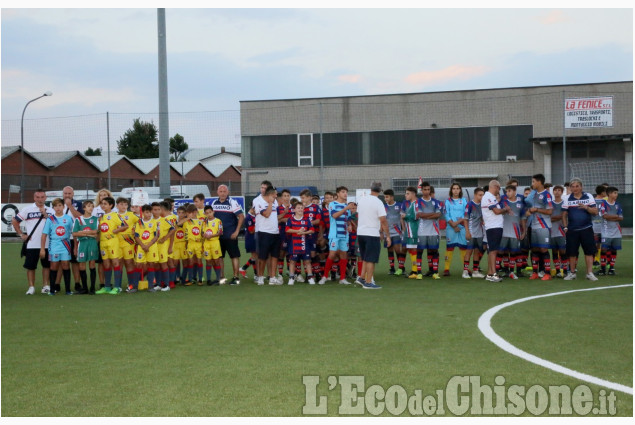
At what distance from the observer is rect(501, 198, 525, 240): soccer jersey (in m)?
15.6

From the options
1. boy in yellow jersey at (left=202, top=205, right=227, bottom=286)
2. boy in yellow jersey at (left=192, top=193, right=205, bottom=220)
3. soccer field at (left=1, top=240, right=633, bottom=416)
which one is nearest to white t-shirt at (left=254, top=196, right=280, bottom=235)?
boy in yellow jersey at (left=202, top=205, right=227, bottom=286)

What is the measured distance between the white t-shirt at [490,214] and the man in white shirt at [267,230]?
402cm

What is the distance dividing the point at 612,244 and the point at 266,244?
7.02 meters

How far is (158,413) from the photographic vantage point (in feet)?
Result: 18.9

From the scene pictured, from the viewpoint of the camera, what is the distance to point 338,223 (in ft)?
51.0

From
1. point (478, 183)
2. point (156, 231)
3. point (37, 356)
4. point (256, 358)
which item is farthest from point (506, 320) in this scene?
point (478, 183)

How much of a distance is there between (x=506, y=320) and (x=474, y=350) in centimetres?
225

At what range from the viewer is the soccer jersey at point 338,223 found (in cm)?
1552

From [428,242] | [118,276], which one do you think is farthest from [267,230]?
[428,242]

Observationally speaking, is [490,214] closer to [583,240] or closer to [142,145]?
[583,240]

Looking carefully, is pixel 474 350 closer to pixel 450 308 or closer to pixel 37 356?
pixel 450 308

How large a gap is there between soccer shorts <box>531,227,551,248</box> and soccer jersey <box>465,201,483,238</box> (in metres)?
1.13

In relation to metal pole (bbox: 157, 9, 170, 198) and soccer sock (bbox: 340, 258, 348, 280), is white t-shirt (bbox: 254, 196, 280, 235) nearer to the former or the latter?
A: soccer sock (bbox: 340, 258, 348, 280)

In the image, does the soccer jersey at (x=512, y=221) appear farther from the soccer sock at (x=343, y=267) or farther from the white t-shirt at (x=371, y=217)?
the soccer sock at (x=343, y=267)
